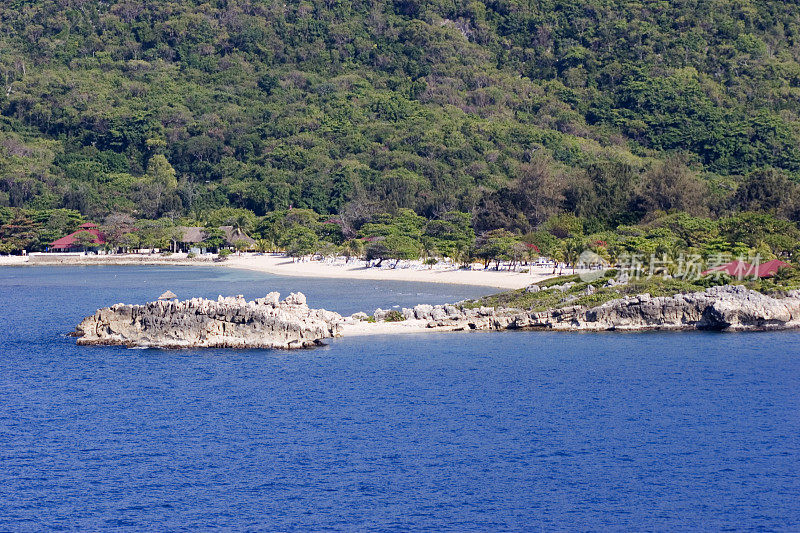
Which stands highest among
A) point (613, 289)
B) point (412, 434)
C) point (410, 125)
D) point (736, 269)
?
point (410, 125)

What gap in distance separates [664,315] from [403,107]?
9214 centimetres

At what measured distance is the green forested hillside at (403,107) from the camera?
94.5 meters

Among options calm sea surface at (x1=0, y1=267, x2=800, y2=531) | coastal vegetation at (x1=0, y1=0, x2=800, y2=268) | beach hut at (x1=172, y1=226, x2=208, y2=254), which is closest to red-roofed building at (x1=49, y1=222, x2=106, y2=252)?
coastal vegetation at (x1=0, y1=0, x2=800, y2=268)

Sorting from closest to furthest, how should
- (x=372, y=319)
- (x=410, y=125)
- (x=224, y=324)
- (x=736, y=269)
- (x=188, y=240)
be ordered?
(x=224, y=324) < (x=372, y=319) < (x=736, y=269) < (x=188, y=240) < (x=410, y=125)

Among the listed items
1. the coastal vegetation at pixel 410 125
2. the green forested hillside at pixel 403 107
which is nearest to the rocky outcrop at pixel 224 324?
the coastal vegetation at pixel 410 125

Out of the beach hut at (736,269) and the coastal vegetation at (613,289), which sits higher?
the beach hut at (736,269)

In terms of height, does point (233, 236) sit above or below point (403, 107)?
below

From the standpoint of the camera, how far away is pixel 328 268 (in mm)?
71250

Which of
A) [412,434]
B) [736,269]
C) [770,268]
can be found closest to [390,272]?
[736,269]

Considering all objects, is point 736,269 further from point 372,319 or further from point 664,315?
point 372,319

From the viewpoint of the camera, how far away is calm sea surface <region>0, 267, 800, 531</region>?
20.5 m

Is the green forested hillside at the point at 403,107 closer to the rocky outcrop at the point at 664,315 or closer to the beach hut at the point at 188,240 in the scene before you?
the beach hut at the point at 188,240

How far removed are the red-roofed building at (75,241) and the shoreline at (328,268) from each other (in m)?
2.31

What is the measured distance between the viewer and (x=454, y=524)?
19.8 meters
